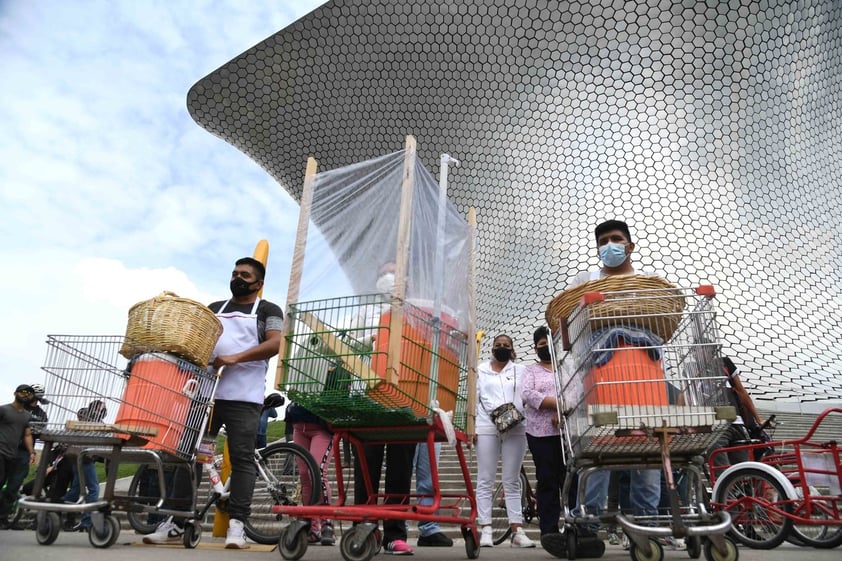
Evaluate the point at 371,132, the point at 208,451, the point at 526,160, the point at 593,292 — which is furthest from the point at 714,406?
the point at 371,132

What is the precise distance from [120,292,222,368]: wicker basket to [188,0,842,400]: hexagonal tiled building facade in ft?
40.7

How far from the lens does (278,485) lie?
160 inches

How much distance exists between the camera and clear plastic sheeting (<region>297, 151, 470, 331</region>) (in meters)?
2.74

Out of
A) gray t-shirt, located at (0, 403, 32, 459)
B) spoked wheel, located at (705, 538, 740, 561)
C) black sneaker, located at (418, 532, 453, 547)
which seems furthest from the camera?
gray t-shirt, located at (0, 403, 32, 459)

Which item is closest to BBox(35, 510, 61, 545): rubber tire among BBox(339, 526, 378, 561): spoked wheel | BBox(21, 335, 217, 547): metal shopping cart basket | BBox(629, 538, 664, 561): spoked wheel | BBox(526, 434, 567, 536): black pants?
BBox(21, 335, 217, 547): metal shopping cart basket

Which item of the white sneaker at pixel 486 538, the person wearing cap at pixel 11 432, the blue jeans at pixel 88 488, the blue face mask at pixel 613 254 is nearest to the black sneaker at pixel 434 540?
the white sneaker at pixel 486 538

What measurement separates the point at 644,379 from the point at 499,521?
3462 millimetres

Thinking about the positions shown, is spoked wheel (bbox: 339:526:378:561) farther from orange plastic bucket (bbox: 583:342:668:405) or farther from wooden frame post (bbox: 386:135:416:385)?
orange plastic bucket (bbox: 583:342:668:405)

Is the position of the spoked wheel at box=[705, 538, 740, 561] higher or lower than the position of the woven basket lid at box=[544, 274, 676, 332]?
lower

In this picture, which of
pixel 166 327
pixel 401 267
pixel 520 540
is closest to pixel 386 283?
pixel 401 267

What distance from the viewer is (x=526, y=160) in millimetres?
16625

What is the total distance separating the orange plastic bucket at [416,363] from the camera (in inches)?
96.0

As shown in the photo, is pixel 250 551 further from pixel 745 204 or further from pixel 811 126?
pixel 811 126

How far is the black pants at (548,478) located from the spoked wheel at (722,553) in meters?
1.32
